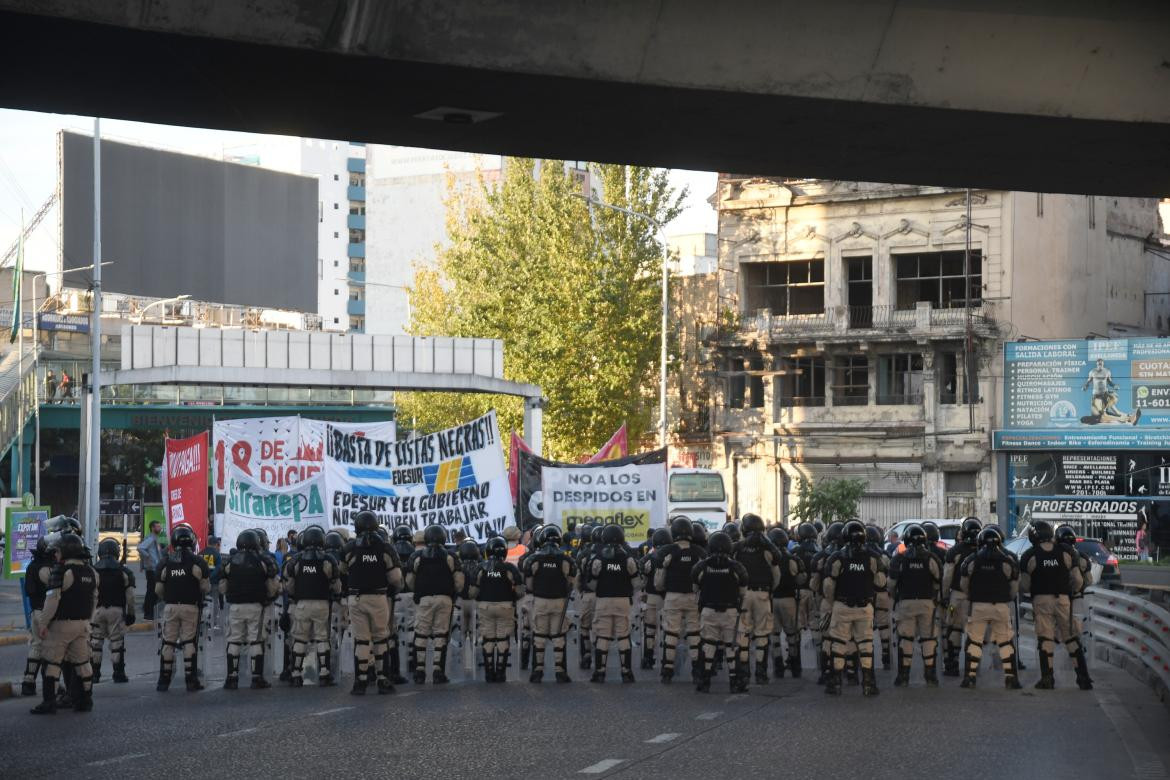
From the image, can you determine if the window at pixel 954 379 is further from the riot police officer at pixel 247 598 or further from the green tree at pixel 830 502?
the riot police officer at pixel 247 598

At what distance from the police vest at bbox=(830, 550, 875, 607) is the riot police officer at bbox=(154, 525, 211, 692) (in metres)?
6.87

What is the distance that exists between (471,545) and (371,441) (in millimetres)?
6338

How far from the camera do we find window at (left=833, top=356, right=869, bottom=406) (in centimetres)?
5122

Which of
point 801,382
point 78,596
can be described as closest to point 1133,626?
point 78,596

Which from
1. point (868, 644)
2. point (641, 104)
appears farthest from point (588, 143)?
point (868, 644)

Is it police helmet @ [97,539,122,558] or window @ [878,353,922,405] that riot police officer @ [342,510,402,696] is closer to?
police helmet @ [97,539,122,558]

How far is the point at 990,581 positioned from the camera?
17.0 metres

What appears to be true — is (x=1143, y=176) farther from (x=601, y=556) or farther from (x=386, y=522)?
(x=386, y=522)

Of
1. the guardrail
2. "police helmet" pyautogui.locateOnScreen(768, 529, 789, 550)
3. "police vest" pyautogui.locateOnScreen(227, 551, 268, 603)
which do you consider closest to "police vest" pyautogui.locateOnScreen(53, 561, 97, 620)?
"police vest" pyautogui.locateOnScreen(227, 551, 268, 603)

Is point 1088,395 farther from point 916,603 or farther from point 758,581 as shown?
point 758,581

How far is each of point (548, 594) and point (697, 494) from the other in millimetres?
20481

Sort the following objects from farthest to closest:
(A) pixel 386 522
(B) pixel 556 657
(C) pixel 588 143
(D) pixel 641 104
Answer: (A) pixel 386 522, (B) pixel 556 657, (C) pixel 588 143, (D) pixel 641 104

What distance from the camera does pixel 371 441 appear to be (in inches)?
955

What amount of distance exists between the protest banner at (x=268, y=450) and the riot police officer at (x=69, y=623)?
904 centimetres
